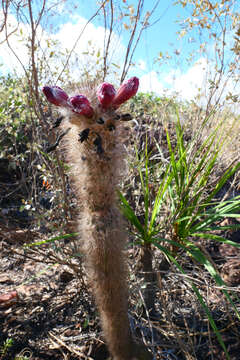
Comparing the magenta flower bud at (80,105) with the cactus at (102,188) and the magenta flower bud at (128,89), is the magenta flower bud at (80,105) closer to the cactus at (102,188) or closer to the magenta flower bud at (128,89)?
the cactus at (102,188)

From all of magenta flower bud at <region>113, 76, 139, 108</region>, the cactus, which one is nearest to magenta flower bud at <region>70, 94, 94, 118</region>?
the cactus

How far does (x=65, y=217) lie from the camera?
74.1 inches

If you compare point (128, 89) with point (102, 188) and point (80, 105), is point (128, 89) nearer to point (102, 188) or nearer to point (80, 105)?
point (80, 105)

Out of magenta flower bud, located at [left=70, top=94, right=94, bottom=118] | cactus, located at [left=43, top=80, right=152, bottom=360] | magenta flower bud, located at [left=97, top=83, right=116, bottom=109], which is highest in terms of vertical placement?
magenta flower bud, located at [left=97, top=83, right=116, bottom=109]

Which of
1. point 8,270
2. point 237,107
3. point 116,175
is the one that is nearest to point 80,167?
point 116,175

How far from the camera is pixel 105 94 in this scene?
983 mm

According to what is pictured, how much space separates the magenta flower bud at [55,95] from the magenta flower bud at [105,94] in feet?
0.45

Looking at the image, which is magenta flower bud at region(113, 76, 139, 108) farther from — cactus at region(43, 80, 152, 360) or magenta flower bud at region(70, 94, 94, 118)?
magenta flower bud at region(70, 94, 94, 118)

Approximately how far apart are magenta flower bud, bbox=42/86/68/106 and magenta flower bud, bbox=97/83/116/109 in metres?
0.14

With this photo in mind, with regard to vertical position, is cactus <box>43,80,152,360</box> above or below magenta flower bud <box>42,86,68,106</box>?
below

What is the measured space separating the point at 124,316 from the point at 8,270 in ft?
4.41

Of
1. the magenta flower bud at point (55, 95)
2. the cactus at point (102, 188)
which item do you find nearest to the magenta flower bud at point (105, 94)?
the cactus at point (102, 188)

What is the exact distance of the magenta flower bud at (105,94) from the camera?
981 millimetres

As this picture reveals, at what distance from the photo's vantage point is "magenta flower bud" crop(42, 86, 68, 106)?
102 centimetres
